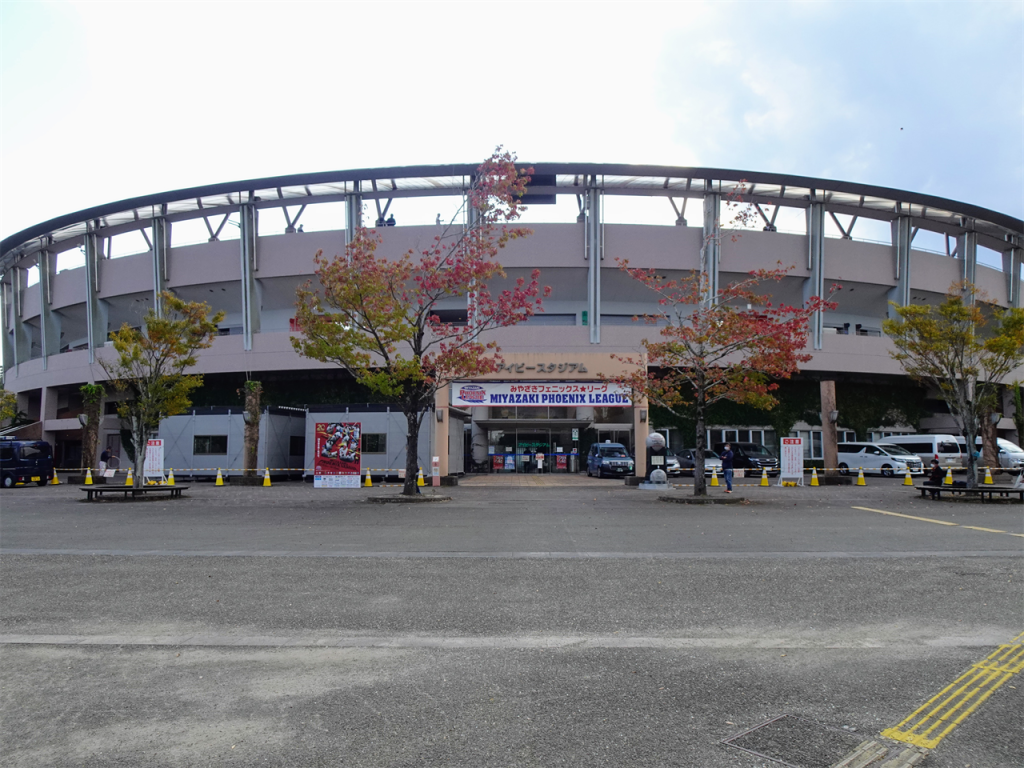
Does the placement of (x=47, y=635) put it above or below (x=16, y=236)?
below

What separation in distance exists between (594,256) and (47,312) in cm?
3523

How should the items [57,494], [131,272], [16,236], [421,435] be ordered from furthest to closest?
[16,236] → [131,272] → [421,435] → [57,494]

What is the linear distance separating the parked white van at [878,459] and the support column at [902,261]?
905 cm

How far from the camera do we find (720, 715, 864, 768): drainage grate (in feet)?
11.1

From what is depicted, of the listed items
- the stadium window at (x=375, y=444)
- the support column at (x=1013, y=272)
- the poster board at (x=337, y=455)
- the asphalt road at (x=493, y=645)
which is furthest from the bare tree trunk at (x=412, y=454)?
the support column at (x=1013, y=272)

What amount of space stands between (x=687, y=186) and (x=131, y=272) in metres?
32.5

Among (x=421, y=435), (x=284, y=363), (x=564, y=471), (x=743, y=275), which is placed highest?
(x=743, y=275)

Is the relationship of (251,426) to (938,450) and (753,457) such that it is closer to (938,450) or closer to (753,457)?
(753,457)

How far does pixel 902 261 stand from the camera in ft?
129

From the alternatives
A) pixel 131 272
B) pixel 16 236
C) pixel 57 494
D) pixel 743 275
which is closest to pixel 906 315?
pixel 743 275

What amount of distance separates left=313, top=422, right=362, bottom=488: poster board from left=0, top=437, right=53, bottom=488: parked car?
45.8 feet

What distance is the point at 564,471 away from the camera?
39438 mm

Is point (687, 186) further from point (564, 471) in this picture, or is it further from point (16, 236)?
point (16, 236)

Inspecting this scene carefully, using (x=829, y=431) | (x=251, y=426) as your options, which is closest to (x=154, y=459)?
(x=251, y=426)
